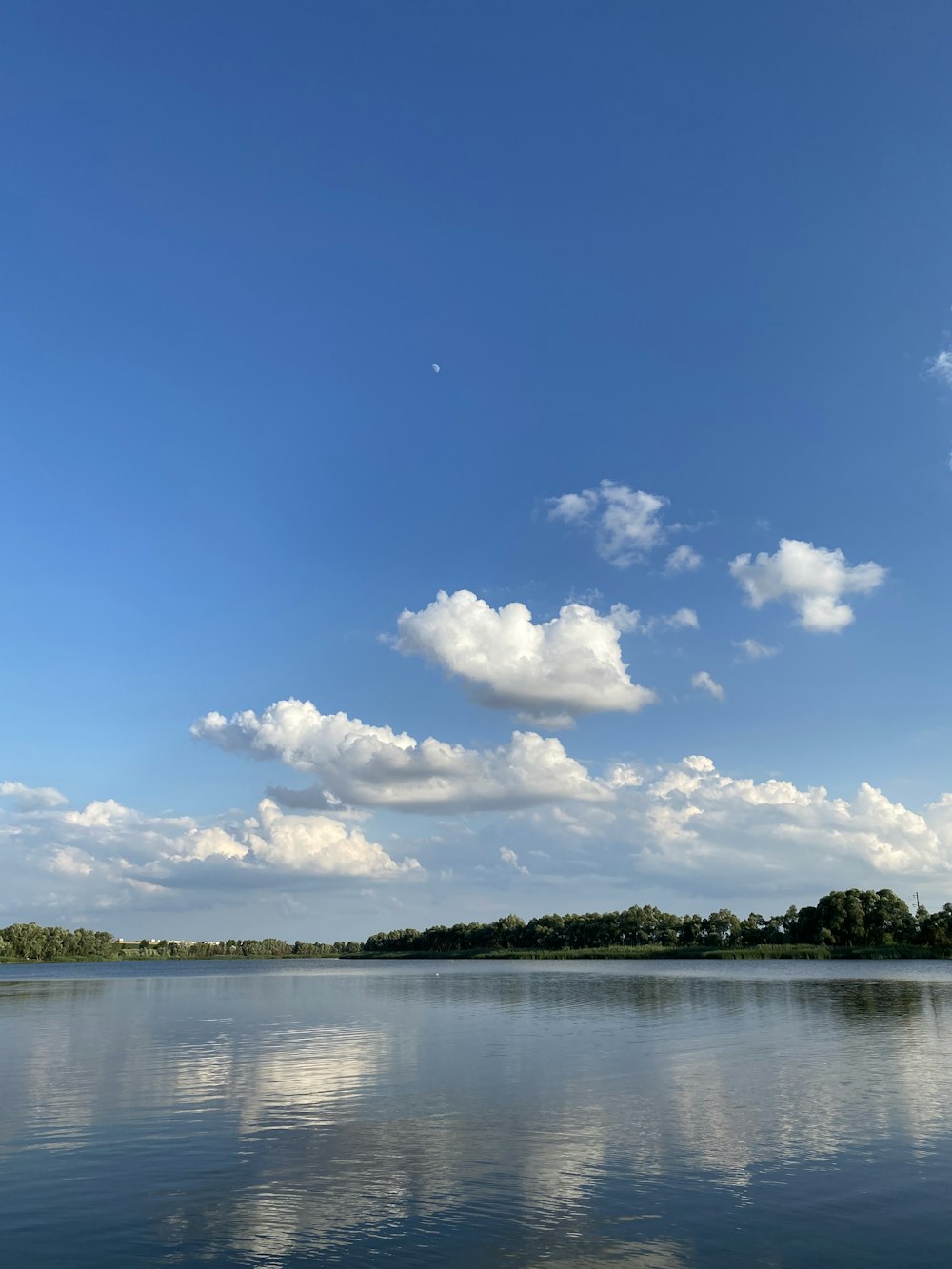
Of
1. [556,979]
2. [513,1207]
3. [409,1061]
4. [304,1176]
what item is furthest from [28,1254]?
[556,979]

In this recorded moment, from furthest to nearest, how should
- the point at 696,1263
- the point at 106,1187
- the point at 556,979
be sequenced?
1. the point at 556,979
2. the point at 106,1187
3. the point at 696,1263

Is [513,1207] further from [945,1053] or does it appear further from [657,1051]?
[945,1053]

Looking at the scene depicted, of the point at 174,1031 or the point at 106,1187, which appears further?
the point at 174,1031

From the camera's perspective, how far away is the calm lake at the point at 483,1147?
19.1m

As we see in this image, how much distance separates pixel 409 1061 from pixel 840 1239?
2927cm

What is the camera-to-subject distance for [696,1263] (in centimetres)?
1762

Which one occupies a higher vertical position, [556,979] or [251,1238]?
[251,1238]

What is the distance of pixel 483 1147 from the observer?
2695cm

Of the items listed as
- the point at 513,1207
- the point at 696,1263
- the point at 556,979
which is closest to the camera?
the point at 696,1263

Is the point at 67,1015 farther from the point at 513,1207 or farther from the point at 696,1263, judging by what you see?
the point at 696,1263

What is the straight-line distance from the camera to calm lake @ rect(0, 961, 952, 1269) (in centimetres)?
1909

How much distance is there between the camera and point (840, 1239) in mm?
19000

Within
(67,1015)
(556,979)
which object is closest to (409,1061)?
(67,1015)

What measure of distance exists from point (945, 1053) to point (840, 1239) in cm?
3096
